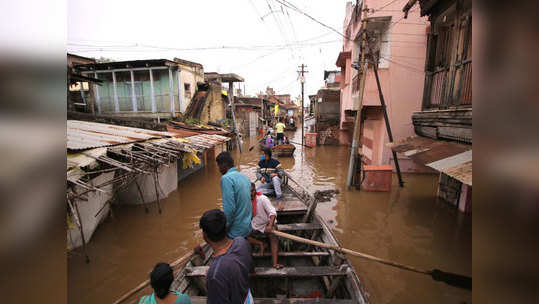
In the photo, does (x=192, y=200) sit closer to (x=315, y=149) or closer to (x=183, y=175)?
(x=183, y=175)

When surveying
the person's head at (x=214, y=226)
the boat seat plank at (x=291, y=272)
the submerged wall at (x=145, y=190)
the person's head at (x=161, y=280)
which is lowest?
the submerged wall at (x=145, y=190)

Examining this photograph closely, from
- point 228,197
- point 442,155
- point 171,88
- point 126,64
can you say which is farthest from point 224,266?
point 126,64

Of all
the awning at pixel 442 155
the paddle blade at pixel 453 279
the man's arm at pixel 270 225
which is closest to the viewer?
the paddle blade at pixel 453 279

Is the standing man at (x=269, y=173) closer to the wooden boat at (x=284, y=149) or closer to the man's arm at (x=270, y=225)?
the man's arm at (x=270, y=225)

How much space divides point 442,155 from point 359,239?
3087 millimetres

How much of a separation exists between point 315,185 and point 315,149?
10.1 m

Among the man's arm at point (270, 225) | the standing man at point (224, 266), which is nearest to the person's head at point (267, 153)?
the man's arm at point (270, 225)

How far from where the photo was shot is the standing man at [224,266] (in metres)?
1.98

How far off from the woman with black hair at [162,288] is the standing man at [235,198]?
3.87 ft

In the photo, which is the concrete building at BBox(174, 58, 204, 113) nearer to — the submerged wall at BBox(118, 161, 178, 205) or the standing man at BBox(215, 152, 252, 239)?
the submerged wall at BBox(118, 161, 178, 205)

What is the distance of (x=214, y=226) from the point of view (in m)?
2.12

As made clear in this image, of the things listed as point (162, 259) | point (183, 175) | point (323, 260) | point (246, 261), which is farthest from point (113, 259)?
point (183, 175)

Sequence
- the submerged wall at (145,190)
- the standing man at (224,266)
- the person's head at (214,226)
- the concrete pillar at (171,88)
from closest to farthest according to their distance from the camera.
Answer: the standing man at (224,266), the person's head at (214,226), the submerged wall at (145,190), the concrete pillar at (171,88)

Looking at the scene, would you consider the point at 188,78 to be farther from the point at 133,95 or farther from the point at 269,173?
the point at 269,173
